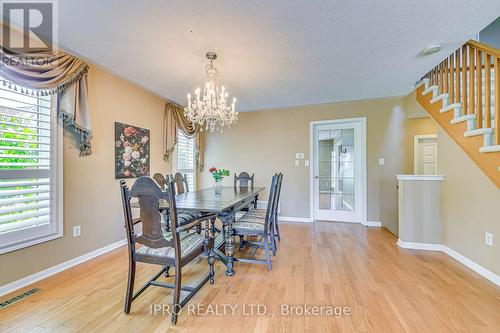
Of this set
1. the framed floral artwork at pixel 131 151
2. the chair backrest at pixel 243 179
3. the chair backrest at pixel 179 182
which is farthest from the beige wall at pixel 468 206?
the framed floral artwork at pixel 131 151

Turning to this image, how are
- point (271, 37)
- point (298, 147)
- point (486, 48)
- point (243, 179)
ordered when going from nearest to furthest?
1. point (271, 37)
2. point (486, 48)
3. point (243, 179)
4. point (298, 147)

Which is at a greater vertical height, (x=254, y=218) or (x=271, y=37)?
(x=271, y=37)

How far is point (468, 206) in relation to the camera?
249 cm

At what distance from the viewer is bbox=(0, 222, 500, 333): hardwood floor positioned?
1.54m

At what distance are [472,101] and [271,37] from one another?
8.35 feet

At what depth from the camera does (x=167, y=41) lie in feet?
7.28

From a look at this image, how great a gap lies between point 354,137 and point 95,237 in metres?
4.67

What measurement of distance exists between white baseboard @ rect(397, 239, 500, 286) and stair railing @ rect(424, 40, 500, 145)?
1326 mm

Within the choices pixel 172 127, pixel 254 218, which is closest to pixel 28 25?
pixel 172 127

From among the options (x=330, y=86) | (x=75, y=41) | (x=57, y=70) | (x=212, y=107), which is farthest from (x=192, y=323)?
(x=330, y=86)

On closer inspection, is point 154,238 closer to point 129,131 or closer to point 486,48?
point 129,131

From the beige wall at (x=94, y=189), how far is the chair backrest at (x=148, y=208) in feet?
4.40

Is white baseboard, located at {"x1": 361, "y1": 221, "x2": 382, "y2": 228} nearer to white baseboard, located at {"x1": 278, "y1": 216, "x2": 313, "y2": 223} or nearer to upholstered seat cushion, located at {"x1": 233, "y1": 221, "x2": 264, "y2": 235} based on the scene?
white baseboard, located at {"x1": 278, "y1": 216, "x2": 313, "y2": 223}

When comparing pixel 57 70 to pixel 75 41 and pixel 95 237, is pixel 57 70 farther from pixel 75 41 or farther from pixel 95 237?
pixel 95 237
